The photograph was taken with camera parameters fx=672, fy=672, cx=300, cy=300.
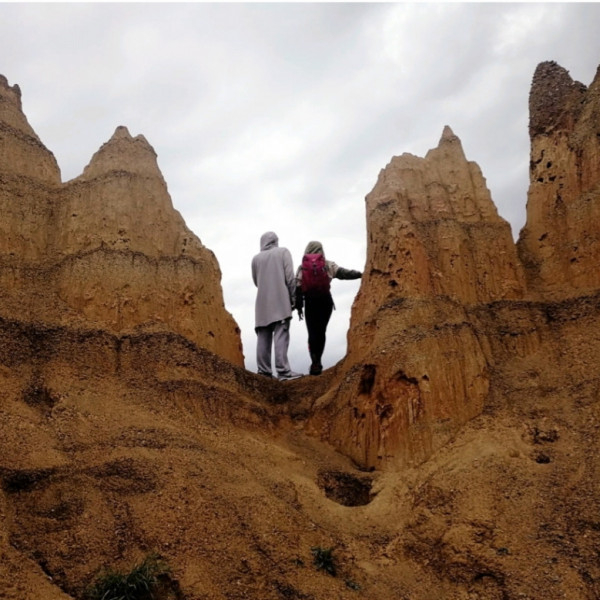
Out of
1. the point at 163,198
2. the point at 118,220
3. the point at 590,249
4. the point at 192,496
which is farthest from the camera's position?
the point at 163,198

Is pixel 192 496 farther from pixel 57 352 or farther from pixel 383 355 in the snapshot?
pixel 383 355

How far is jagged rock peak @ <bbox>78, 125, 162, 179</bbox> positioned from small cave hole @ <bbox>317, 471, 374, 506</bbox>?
10.7m

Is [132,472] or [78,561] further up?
[132,472]

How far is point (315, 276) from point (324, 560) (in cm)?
1033

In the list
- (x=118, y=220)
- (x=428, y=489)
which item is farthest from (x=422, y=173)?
(x=428, y=489)

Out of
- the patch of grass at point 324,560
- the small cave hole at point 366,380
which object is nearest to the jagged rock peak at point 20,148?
the small cave hole at point 366,380

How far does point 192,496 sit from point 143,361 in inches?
188

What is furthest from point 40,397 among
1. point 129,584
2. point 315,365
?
point 315,365

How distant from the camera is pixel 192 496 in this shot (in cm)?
1197

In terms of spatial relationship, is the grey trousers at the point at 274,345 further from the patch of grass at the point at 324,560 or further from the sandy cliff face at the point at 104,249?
the patch of grass at the point at 324,560

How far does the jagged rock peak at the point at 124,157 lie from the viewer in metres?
20.0

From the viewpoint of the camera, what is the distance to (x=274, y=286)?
2053cm

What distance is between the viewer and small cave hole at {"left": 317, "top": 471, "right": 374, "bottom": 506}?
14.6 m

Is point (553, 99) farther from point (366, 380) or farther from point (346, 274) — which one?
point (366, 380)
